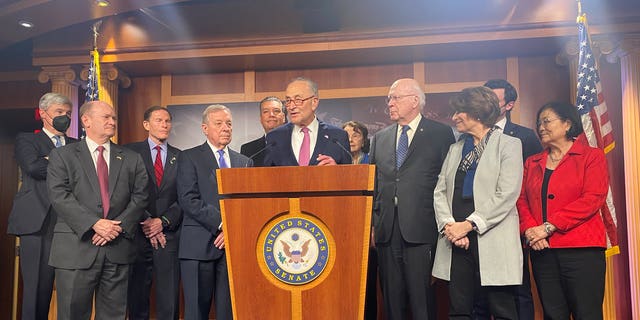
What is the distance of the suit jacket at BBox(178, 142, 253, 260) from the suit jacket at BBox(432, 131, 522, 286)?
3.84 feet

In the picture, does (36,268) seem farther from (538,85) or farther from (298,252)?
(538,85)

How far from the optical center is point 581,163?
2949 millimetres

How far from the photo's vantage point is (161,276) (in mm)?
3838

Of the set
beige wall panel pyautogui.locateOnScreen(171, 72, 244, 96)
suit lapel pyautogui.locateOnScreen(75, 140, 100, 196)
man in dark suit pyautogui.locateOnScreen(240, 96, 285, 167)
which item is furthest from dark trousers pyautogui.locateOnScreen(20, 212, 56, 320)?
beige wall panel pyautogui.locateOnScreen(171, 72, 244, 96)

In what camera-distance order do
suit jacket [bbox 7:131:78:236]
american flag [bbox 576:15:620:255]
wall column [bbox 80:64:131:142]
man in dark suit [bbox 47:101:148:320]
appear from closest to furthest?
man in dark suit [bbox 47:101:148:320] < suit jacket [bbox 7:131:78:236] < american flag [bbox 576:15:620:255] < wall column [bbox 80:64:131:142]

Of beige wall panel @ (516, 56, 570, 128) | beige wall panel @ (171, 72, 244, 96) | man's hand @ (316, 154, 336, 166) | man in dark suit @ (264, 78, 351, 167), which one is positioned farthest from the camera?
beige wall panel @ (171, 72, 244, 96)

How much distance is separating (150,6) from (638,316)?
183 inches

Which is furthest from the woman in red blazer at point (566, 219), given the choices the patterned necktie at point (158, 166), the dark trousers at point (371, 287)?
the patterned necktie at point (158, 166)

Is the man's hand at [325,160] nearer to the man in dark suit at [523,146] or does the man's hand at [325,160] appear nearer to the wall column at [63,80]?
the man in dark suit at [523,146]

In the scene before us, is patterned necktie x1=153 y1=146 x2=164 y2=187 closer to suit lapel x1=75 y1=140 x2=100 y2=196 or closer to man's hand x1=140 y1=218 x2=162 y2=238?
man's hand x1=140 y1=218 x2=162 y2=238

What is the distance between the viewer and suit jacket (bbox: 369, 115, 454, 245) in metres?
3.04

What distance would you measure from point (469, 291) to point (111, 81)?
13.4 ft

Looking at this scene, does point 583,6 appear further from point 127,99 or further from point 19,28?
point 19,28

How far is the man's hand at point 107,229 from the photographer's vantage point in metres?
3.02
